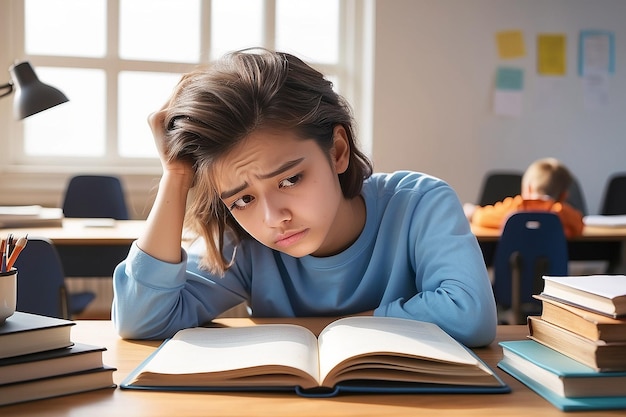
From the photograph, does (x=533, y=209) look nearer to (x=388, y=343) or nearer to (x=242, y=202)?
(x=242, y=202)

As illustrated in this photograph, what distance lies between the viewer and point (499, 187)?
470cm

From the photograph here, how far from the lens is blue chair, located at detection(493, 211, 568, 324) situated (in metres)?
3.01

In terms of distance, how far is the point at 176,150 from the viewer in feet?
4.28

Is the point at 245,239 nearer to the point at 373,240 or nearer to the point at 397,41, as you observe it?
the point at 373,240

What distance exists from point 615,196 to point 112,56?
3083mm

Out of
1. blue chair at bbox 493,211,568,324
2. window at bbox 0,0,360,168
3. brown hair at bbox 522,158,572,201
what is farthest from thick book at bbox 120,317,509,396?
window at bbox 0,0,360,168

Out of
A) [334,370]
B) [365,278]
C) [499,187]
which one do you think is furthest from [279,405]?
[499,187]

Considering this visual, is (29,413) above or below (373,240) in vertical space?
below

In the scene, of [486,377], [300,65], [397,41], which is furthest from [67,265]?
[397,41]

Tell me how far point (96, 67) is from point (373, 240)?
3.49 metres

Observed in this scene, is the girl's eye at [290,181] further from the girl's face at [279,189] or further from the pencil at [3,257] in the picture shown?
the pencil at [3,257]

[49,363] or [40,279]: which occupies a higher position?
[49,363]

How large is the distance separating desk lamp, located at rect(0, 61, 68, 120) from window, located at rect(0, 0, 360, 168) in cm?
192

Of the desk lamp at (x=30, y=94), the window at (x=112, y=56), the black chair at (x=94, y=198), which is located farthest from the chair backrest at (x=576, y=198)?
the desk lamp at (x=30, y=94)
